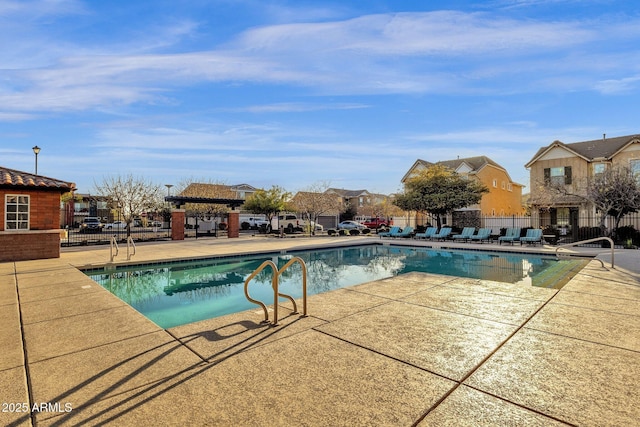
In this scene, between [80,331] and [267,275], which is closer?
[80,331]

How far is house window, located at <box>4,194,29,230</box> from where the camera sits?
11742 mm

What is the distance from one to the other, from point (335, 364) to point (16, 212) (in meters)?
13.6

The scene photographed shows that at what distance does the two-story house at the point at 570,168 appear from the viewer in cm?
2339

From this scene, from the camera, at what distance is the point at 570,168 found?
2592 cm

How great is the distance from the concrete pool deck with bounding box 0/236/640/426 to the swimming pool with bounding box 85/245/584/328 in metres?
2.14

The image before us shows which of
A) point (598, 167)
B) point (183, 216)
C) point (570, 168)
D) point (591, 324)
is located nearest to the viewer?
point (591, 324)

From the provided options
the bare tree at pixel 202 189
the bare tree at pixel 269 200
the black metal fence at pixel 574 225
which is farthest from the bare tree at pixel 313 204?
the black metal fence at pixel 574 225

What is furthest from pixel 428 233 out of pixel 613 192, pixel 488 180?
pixel 488 180

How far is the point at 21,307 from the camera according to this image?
19.2 feet

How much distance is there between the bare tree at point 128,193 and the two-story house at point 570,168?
96.4 ft

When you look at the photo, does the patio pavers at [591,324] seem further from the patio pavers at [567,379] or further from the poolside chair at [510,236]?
the poolside chair at [510,236]

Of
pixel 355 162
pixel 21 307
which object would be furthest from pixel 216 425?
pixel 355 162

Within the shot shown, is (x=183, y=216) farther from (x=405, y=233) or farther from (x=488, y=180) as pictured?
(x=488, y=180)

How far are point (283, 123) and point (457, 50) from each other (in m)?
11.3
